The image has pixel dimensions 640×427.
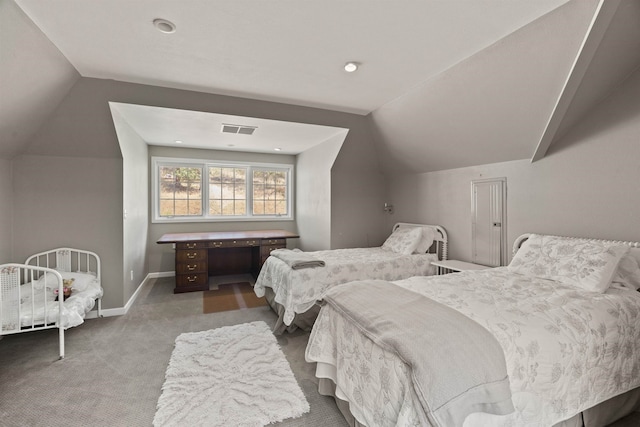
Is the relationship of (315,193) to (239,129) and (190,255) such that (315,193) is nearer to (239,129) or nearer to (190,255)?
(239,129)

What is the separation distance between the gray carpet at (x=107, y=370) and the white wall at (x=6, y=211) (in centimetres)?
89

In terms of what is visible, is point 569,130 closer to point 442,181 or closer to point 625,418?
point 442,181

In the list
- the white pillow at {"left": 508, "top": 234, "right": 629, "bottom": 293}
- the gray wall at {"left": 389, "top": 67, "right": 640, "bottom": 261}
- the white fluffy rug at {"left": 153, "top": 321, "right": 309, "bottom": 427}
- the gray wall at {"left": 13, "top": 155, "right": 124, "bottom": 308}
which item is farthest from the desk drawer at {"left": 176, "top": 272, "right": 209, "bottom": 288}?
the white pillow at {"left": 508, "top": 234, "right": 629, "bottom": 293}

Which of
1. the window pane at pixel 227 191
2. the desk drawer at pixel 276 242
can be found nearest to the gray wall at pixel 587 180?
the desk drawer at pixel 276 242

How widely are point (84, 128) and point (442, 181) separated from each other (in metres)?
4.42

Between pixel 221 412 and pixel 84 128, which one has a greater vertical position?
pixel 84 128

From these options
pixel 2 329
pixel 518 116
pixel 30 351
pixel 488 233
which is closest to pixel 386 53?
pixel 518 116

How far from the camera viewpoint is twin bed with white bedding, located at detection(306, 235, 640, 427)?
4.06 ft

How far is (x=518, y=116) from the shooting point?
8.62 feet

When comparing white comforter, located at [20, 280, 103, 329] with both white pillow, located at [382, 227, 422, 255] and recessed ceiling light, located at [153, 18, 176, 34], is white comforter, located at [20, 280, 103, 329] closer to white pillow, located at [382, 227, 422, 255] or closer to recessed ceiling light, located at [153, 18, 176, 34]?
recessed ceiling light, located at [153, 18, 176, 34]

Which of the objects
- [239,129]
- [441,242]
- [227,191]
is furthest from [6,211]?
[441,242]

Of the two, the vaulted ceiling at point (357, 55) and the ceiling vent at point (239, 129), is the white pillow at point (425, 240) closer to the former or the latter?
the vaulted ceiling at point (357, 55)

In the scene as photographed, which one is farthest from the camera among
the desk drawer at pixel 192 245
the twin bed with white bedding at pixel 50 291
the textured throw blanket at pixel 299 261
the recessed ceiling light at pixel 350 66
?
the desk drawer at pixel 192 245

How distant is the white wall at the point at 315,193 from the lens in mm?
4598
